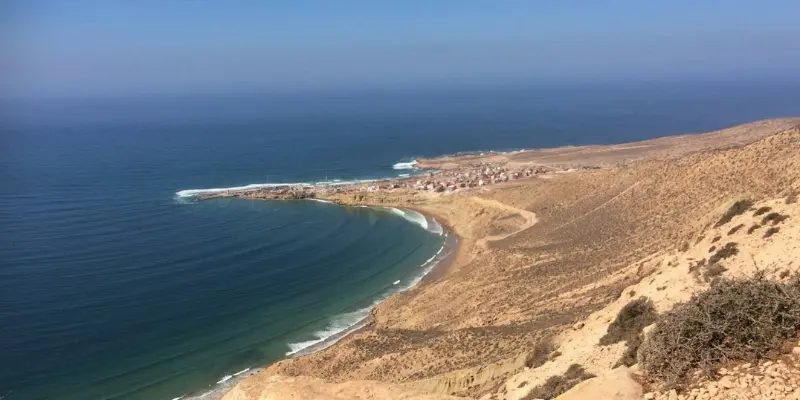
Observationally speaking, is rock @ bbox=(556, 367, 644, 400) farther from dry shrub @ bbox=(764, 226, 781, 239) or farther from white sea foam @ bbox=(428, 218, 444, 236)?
white sea foam @ bbox=(428, 218, 444, 236)

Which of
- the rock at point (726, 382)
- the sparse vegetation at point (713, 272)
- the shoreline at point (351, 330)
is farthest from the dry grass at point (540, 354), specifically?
the shoreline at point (351, 330)

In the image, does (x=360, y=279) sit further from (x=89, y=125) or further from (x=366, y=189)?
(x=89, y=125)

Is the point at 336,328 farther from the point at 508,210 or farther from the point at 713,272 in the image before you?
the point at 508,210

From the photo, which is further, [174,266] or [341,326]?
[174,266]

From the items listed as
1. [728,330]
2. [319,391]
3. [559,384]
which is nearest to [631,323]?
[559,384]

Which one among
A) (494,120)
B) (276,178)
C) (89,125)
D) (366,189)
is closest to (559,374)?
(366,189)

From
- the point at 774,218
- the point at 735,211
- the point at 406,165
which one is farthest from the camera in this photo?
the point at 406,165
